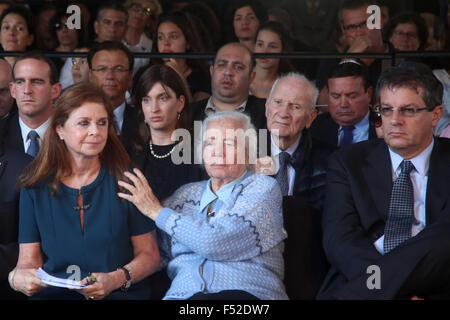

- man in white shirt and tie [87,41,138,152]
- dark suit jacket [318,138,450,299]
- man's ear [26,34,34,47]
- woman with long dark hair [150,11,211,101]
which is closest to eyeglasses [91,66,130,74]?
man in white shirt and tie [87,41,138,152]

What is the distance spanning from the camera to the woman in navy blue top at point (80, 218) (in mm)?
2758

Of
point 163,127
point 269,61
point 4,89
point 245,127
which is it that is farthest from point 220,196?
point 4,89

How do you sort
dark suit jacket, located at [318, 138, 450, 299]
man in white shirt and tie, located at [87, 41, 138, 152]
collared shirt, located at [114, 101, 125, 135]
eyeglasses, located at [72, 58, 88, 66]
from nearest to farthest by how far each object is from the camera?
1. dark suit jacket, located at [318, 138, 450, 299]
2. collared shirt, located at [114, 101, 125, 135]
3. man in white shirt and tie, located at [87, 41, 138, 152]
4. eyeglasses, located at [72, 58, 88, 66]

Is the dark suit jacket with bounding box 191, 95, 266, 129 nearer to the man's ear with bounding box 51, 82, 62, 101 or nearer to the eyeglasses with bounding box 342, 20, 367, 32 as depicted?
the man's ear with bounding box 51, 82, 62, 101

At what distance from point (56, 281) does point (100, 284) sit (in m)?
0.16

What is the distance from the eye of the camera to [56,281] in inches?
105

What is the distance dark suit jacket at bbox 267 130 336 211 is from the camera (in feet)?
9.84

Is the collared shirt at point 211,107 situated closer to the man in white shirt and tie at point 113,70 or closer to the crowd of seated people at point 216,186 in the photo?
the crowd of seated people at point 216,186

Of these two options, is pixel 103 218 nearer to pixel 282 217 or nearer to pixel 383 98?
pixel 282 217

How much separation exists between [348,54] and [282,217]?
0.91 m

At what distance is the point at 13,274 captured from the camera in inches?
110

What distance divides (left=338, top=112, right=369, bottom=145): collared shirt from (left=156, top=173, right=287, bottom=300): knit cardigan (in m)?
0.72

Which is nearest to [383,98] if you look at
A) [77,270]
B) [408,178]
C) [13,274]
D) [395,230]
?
[408,178]
